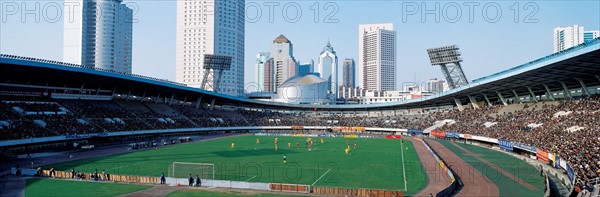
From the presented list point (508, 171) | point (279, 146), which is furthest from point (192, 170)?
point (508, 171)

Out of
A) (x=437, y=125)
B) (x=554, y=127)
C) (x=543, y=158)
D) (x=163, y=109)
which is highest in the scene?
(x=163, y=109)

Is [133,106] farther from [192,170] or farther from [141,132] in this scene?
[192,170]

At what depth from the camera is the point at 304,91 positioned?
162750 millimetres

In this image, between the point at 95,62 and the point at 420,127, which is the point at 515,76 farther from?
the point at 95,62

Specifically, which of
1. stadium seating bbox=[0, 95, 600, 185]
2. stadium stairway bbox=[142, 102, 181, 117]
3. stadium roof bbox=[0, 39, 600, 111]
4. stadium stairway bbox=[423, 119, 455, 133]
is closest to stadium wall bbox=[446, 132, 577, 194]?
stadium seating bbox=[0, 95, 600, 185]

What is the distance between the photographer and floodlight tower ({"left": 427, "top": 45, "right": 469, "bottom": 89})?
101438mm

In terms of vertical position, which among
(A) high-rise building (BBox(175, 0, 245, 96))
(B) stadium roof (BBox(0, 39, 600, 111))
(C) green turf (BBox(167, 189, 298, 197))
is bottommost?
(C) green turf (BBox(167, 189, 298, 197))

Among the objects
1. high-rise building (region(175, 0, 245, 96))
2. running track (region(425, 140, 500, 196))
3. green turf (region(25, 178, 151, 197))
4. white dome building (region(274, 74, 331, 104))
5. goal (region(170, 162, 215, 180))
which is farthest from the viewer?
high-rise building (region(175, 0, 245, 96))

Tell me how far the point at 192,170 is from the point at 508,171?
94.2ft

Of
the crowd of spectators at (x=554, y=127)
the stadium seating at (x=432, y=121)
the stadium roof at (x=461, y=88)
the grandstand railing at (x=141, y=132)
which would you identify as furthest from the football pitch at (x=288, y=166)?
Answer: the stadium roof at (x=461, y=88)

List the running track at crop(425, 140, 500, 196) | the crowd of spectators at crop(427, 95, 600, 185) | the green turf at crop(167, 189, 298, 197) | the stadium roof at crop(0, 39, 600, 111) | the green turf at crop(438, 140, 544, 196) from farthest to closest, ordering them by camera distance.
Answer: the stadium roof at crop(0, 39, 600, 111)
the crowd of spectators at crop(427, 95, 600, 185)
the green turf at crop(438, 140, 544, 196)
the running track at crop(425, 140, 500, 196)
the green turf at crop(167, 189, 298, 197)

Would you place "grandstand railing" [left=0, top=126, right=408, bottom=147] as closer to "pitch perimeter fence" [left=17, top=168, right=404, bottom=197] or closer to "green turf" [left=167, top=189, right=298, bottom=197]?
"pitch perimeter fence" [left=17, top=168, right=404, bottom=197]

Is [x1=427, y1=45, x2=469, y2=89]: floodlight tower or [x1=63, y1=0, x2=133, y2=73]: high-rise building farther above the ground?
[x1=63, y1=0, x2=133, y2=73]: high-rise building

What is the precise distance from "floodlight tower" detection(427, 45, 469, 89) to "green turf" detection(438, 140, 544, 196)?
49.1 metres
